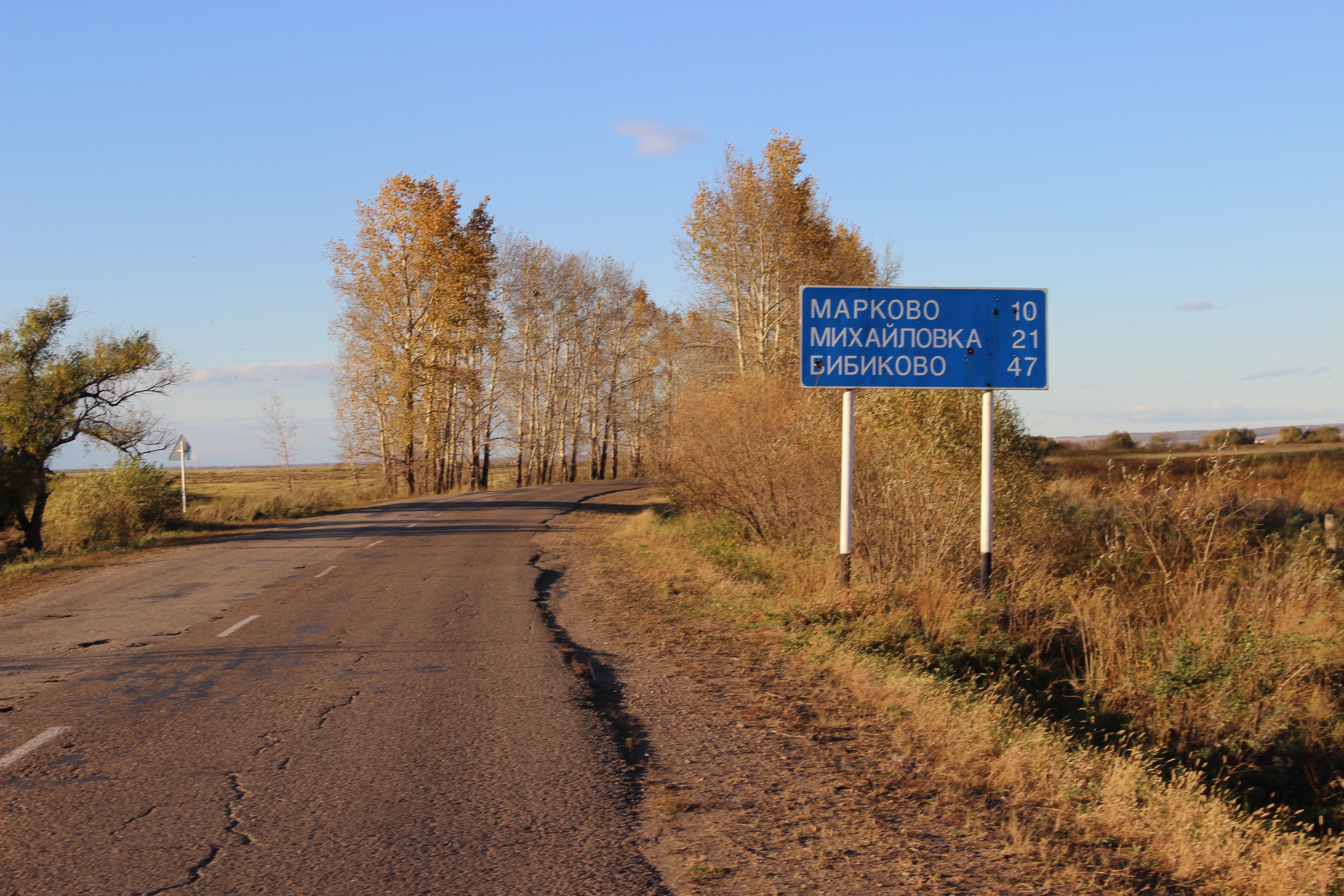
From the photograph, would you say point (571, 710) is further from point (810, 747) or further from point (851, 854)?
point (851, 854)

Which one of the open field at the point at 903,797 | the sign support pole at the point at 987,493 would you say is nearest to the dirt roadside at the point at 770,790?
the open field at the point at 903,797

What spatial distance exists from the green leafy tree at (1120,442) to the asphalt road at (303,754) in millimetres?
49147

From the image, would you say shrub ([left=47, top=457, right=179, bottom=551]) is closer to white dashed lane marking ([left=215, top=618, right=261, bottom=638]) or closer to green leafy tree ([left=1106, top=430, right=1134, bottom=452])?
white dashed lane marking ([left=215, top=618, right=261, bottom=638])

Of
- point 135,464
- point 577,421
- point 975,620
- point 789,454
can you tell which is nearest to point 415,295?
point 135,464

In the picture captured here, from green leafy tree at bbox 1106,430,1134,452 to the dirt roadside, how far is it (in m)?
49.8

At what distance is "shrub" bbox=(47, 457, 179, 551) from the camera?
2433cm

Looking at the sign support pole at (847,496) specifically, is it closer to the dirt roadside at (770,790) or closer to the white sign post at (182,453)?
the dirt roadside at (770,790)

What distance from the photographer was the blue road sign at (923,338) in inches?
430

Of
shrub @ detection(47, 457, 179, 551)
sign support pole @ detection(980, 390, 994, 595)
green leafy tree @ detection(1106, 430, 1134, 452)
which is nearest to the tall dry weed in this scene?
sign support pole @ detection(980, 390, 994, 595)

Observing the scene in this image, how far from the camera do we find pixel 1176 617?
10414mm

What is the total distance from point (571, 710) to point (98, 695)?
3742 mm

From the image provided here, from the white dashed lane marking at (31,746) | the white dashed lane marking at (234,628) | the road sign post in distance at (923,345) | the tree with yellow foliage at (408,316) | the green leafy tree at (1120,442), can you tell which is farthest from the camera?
the green leafy tree at (1120,442)

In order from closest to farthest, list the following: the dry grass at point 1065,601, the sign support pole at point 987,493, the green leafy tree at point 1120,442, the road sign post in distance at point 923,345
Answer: the dry grass at point 1065,601
the sign support pole at point 987,493
the road sign post in distance at point 923,345
the green leafy tree at point 1120,442

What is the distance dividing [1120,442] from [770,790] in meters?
57.2
